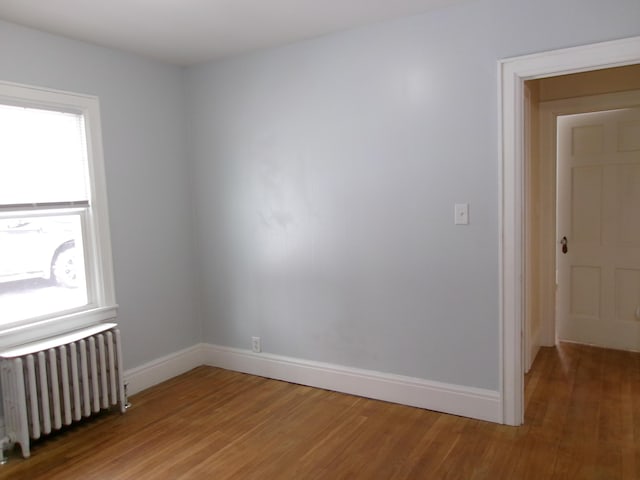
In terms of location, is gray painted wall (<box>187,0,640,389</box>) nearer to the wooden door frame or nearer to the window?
the wooden door frame

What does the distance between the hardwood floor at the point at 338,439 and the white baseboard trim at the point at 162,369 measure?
100mm

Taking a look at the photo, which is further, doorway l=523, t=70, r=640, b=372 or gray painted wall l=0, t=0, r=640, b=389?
doorway l=523, t=70, r=640, b=372

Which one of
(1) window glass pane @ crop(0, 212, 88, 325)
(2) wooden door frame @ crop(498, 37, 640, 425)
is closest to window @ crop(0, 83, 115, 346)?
(1) window glass pane @ crop(0, 212, 88, 325)

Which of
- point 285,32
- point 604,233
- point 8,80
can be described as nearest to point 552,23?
point 285,32

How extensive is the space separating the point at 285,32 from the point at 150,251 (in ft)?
6.29

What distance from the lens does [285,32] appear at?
3268 millimetres

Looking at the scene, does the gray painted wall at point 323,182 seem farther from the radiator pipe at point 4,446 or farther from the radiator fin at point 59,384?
the radiator pipe at point 4,446

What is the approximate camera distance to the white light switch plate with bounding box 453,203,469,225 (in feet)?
9.80

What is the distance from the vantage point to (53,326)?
3.14 meters

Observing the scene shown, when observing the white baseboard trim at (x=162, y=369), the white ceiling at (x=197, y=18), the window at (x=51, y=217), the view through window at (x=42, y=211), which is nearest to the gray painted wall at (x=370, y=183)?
the white ceiling at (x=197, y=18)

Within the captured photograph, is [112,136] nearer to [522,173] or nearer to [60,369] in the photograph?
[60,369]

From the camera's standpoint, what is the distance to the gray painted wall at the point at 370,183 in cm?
290

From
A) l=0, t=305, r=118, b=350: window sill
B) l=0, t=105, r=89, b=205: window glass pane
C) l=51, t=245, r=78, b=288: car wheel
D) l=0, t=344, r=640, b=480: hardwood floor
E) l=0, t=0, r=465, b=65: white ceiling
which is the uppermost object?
l=0, t=0, r=465, b=65: white ceiling

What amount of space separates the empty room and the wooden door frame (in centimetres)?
1
